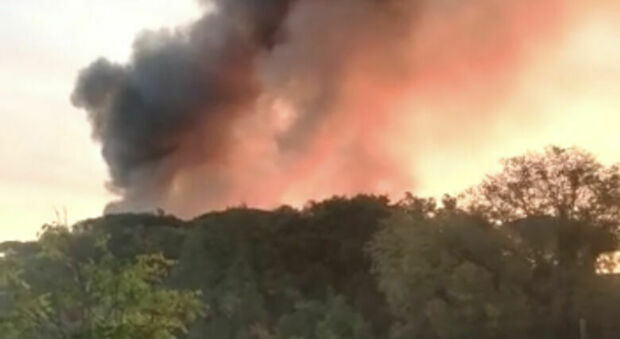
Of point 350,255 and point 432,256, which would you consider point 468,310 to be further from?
point 350,255

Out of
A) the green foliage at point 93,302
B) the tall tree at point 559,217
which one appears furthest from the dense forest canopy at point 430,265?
the green foliage at point 93,302

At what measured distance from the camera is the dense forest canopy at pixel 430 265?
7000 cm

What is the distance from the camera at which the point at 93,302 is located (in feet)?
88.6

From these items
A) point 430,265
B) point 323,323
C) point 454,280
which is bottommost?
point 323,323

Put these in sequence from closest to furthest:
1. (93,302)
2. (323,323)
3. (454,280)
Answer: (93,302) < (454,280) < (323,323)

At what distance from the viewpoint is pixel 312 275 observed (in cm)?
8300

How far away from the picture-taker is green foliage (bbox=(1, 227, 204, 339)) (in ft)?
86.0

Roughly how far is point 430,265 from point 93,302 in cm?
4613

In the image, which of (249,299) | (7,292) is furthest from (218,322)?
(7,292)

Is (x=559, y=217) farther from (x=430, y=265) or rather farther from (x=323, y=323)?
(x=323, y=323)

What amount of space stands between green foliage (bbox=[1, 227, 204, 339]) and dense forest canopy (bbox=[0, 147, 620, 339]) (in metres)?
29.1

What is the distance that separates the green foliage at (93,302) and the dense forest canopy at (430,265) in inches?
1146

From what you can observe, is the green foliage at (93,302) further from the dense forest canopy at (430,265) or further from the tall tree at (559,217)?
the tall tree at (559,217)

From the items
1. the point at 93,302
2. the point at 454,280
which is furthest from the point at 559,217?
the point at 93,302
